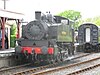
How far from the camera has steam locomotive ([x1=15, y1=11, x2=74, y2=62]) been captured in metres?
16.1

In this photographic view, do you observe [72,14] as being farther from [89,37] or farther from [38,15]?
[38,15]

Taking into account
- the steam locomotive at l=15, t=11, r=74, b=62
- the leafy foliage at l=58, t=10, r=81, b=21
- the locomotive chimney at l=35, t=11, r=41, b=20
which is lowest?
the steam locomotive at l=15, t=11, r=74, b=62

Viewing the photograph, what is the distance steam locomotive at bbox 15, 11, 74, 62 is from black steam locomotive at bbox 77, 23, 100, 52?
11.8 meters

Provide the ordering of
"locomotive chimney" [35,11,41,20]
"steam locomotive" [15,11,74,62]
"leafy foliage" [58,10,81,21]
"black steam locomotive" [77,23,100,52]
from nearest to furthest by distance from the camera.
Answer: "steam locomotive" [15,11,74,62], "locomotive chimney" [35,11,41,20], "black steam locomotive" [77,23,100,52], "leafy foliage" [58,10,81,21]

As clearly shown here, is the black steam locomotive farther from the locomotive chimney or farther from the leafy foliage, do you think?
the leafy foliage

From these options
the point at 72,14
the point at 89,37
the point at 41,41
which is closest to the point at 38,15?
the point at 41,41

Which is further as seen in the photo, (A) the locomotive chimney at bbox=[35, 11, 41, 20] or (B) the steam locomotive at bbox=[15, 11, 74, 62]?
(A) the locomotive chimney at bbox=[35, 11, 41, 20]

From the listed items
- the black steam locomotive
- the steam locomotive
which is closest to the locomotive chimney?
the steam locomotive

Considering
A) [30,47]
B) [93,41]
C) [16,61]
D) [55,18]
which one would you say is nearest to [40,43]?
[30,47]

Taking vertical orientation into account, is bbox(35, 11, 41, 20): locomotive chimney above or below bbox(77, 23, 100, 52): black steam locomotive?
above

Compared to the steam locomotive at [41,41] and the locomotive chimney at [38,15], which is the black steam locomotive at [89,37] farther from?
the locomotive chimney at [38,15]

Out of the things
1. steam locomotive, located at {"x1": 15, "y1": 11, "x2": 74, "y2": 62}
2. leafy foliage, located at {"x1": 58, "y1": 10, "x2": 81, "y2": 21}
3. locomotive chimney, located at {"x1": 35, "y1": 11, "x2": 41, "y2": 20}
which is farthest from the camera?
leafy foliage, located at {"x1": 58, "y1": 10, "x2": 81, "y2": 21}

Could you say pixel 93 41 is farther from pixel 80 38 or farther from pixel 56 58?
pixel 56 58

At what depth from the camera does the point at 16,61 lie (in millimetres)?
17250
